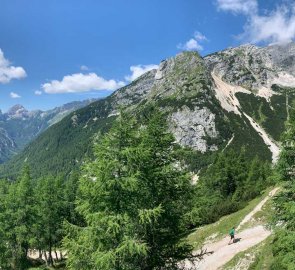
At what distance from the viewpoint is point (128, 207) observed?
701 inches

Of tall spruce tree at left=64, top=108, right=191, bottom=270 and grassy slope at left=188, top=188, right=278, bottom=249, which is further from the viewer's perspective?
grassy slope at left=188, top=188, right=278, bottom=249

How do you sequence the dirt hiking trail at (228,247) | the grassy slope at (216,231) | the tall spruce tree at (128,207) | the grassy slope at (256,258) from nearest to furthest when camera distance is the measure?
the tall spruce tree at (128,207) < the grassy slope at (256,258) < the dirt hiking trail at (228,247) < the grassy slope at (216,231)

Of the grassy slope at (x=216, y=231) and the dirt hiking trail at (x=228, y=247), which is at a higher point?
the grassy slope at (x=216, y=231)

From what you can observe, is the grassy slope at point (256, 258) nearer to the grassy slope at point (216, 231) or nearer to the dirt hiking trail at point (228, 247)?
the dirt hiking trail at point (228, 247)

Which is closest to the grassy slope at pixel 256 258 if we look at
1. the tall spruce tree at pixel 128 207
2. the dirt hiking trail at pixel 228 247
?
the dirt hiking trail at pixel 228 247

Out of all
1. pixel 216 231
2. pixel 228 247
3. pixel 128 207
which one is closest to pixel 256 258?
pixel 228 247

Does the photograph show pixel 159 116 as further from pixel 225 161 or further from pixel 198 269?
pixel 225 161

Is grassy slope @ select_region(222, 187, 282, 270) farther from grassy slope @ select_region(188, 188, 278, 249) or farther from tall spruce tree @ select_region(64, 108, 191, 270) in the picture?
tall spruce tree @ select_region(64, 108, 191, 270)

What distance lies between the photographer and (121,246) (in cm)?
1652

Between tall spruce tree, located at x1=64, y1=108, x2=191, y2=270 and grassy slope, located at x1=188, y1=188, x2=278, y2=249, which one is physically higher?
tall spruce tree, located at x1=64, y1=108, x2=191, y2=270

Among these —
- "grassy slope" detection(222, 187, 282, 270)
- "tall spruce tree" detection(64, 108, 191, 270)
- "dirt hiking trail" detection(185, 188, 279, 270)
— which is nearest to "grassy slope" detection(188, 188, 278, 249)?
"dirt hiking trail" detection(185, 188, 279, 270)

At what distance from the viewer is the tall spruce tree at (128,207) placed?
56.1 ft

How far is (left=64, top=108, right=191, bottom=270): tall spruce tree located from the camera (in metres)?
17.1

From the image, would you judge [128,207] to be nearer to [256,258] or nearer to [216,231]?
[256,258]
